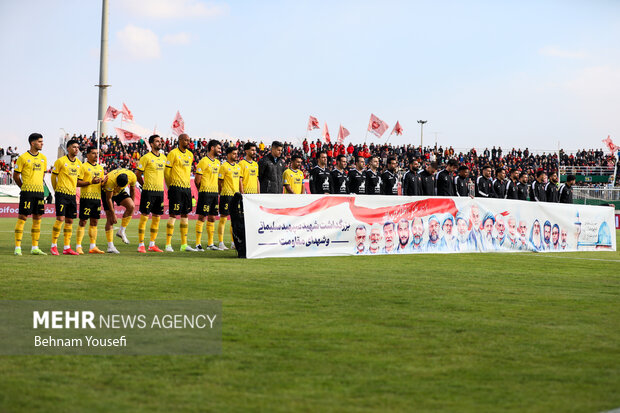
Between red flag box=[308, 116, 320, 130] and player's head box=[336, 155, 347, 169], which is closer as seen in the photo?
player's head box=[336, 155, 347, 169]

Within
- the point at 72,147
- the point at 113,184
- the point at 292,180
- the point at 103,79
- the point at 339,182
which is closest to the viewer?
the point at 72,147

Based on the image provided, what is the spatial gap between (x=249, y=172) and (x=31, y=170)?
15.8ft

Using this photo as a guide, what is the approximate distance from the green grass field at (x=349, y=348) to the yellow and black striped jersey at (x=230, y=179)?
5057 mm

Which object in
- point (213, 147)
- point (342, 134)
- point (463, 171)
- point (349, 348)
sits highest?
point (342, 134)

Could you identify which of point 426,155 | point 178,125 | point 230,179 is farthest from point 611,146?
point 230,179

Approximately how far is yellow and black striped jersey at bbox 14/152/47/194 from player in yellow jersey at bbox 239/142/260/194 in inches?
174

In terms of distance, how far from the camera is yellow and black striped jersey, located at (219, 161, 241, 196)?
Answer: 50.4 feet

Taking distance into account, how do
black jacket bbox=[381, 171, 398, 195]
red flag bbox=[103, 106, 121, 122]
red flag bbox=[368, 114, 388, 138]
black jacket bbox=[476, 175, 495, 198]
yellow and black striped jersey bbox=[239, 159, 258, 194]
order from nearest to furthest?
yellow and black striped jersey bbox=[239, 159, 258, 194], black jacket bbox=[381, 171, 398, 195], black jacket bbox=[476, 175, 495, 198], red flag bbox=[103, 106, 121, 122], red flag bbox=[368, 114, 388, 138]

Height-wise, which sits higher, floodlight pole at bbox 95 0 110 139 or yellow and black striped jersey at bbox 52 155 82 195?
floodlight pole at bbox 95 0 110 139

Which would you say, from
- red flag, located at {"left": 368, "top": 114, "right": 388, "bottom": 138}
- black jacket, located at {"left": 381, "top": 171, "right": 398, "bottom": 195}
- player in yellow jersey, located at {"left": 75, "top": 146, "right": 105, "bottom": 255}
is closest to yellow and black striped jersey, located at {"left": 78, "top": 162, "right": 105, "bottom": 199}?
player in yellow jersey, located at {"left": 75, "top": 146, "right": 105, "bottom": 255}

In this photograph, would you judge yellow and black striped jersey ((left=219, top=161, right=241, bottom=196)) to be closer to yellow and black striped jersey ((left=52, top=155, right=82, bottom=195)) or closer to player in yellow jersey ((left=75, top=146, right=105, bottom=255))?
player in yellow jersey ((left=75, top=146, right=105, bottom=255))

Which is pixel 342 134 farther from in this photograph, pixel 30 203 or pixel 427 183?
pixel 30 203

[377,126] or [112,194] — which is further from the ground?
[377,126]

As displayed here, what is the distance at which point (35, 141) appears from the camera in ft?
41.6
